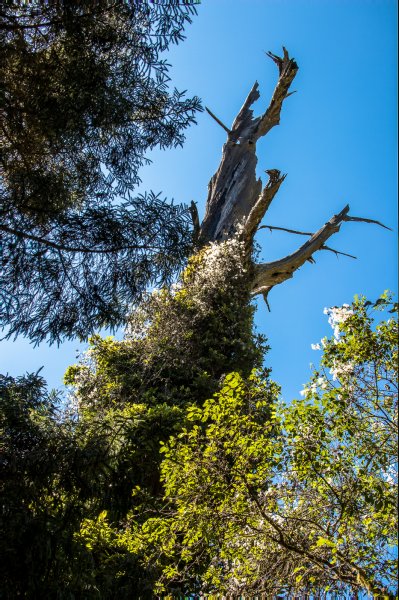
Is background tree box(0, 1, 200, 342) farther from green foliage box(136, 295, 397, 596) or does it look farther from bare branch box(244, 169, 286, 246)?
bare branch box(244, 169, 286, 246)

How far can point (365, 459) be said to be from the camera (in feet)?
12.5

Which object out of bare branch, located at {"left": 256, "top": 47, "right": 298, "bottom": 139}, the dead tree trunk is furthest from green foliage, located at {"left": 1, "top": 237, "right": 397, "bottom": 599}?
bare branch, located at {"left": 256, "top": 47, "right": 298, "bottom": 139}

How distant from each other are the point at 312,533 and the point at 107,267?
11.0ft

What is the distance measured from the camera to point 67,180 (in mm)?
6441

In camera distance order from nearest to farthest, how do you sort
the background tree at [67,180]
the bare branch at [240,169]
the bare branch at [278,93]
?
the background tree at [67,180]
the bare branch at [240,169]
the bare branch at [278,93]

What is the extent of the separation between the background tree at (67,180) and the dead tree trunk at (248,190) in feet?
18.2

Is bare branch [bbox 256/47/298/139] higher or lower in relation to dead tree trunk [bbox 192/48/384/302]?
higher

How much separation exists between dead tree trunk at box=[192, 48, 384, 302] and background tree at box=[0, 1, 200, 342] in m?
5.55

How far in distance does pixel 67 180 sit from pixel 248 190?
7209mm

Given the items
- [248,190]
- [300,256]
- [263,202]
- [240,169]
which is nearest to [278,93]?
[240,169]

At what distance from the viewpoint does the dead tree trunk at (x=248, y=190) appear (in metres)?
12.4

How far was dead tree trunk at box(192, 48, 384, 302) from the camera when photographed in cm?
1240

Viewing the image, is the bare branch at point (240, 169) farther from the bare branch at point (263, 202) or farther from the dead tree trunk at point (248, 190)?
the bare branch at point (263, 202)

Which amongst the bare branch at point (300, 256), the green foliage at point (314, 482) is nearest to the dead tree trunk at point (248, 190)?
the bare branch at point (300, 256)
